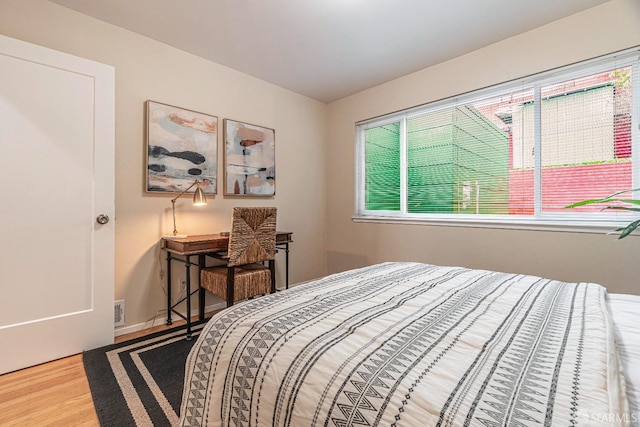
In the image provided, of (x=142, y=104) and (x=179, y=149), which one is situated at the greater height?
(x=142, y=104)

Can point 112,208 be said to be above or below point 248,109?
below

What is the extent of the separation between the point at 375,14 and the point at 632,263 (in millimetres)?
2480

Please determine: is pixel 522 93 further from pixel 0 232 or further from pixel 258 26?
pixel 0 232

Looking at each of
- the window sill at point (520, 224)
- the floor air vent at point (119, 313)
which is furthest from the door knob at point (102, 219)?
the window sill at point (520, 224)

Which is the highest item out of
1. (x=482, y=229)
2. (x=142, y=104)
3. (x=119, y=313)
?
(x=142, y=104)

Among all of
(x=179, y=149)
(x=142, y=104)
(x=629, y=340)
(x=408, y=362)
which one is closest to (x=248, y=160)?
(x=179, y=149)

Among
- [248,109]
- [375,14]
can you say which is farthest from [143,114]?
[375,14]

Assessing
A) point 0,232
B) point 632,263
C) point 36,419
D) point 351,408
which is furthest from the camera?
point 632,263

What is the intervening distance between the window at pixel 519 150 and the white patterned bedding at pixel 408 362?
1333 millimetres

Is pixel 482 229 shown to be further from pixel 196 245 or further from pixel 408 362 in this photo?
pixel 196 245

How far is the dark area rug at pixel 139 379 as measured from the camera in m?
1.37

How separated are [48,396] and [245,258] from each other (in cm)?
131

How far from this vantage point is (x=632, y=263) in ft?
6.36

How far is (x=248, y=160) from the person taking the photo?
9.95ft
